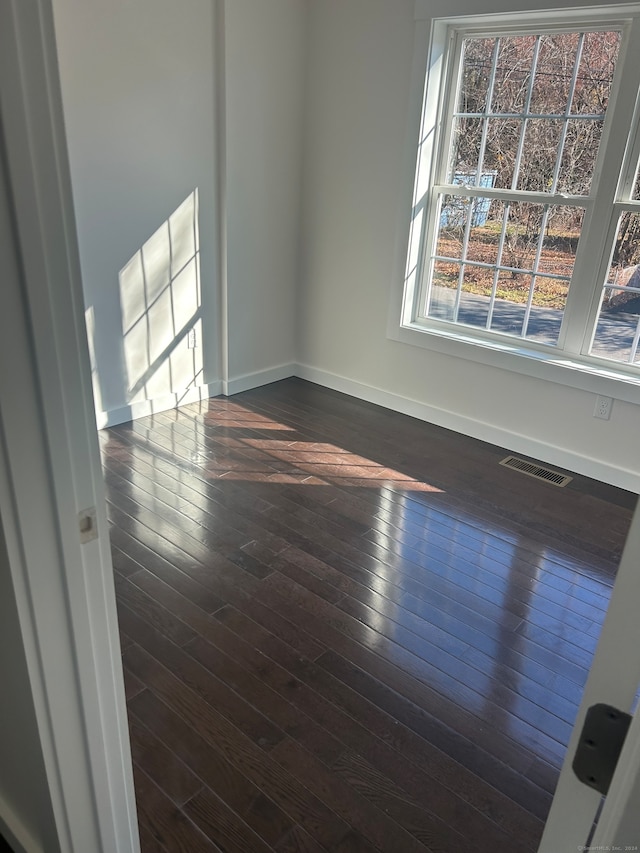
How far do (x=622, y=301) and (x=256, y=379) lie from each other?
2448mm

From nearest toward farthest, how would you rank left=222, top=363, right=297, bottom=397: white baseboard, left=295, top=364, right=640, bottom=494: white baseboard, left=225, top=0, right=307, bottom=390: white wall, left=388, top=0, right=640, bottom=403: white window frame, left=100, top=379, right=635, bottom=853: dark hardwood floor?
left=100, top=379, right=635, bottom=853: dark hardwood floor, left=388, top=0, right=640, bottom=403: white window frame, left=295, top=364, right=640, bottom=494: white baseboard, left=225, top=0, right=307, bottom=390: white wall, left=222, top=363, right=297, bottom=397: white baseboard

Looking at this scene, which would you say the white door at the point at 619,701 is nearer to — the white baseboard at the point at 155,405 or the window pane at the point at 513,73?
the white baseboard at the point at 155,405

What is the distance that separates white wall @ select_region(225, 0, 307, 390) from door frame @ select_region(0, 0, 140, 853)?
129 inches

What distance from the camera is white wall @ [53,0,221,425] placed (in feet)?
10.5

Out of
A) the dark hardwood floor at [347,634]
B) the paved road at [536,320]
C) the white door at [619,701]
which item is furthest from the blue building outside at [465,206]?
the white door at [619,701]

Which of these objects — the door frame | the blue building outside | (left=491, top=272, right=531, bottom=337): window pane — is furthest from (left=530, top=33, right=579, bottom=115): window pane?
the door frame

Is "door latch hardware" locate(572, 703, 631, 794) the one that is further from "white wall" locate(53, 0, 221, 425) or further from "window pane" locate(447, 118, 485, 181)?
"window pane" locate(447, 118, 485, 181)

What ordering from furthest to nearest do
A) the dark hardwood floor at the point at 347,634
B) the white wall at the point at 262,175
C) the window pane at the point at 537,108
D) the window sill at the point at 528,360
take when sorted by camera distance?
the white wall at the point at 262,175 → the window sill at the point at 528,360 → the window pane at the point at 537,108 → the dark hardwood floor at the point at 347,634

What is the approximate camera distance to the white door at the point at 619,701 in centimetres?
55

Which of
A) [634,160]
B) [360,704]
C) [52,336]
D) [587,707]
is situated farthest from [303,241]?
[587,707]

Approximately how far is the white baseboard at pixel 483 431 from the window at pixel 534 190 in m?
0.50

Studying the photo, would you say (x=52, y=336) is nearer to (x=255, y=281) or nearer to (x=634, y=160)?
(x=634, y=160)

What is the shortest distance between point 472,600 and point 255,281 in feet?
8.92

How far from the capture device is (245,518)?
2969 mm
